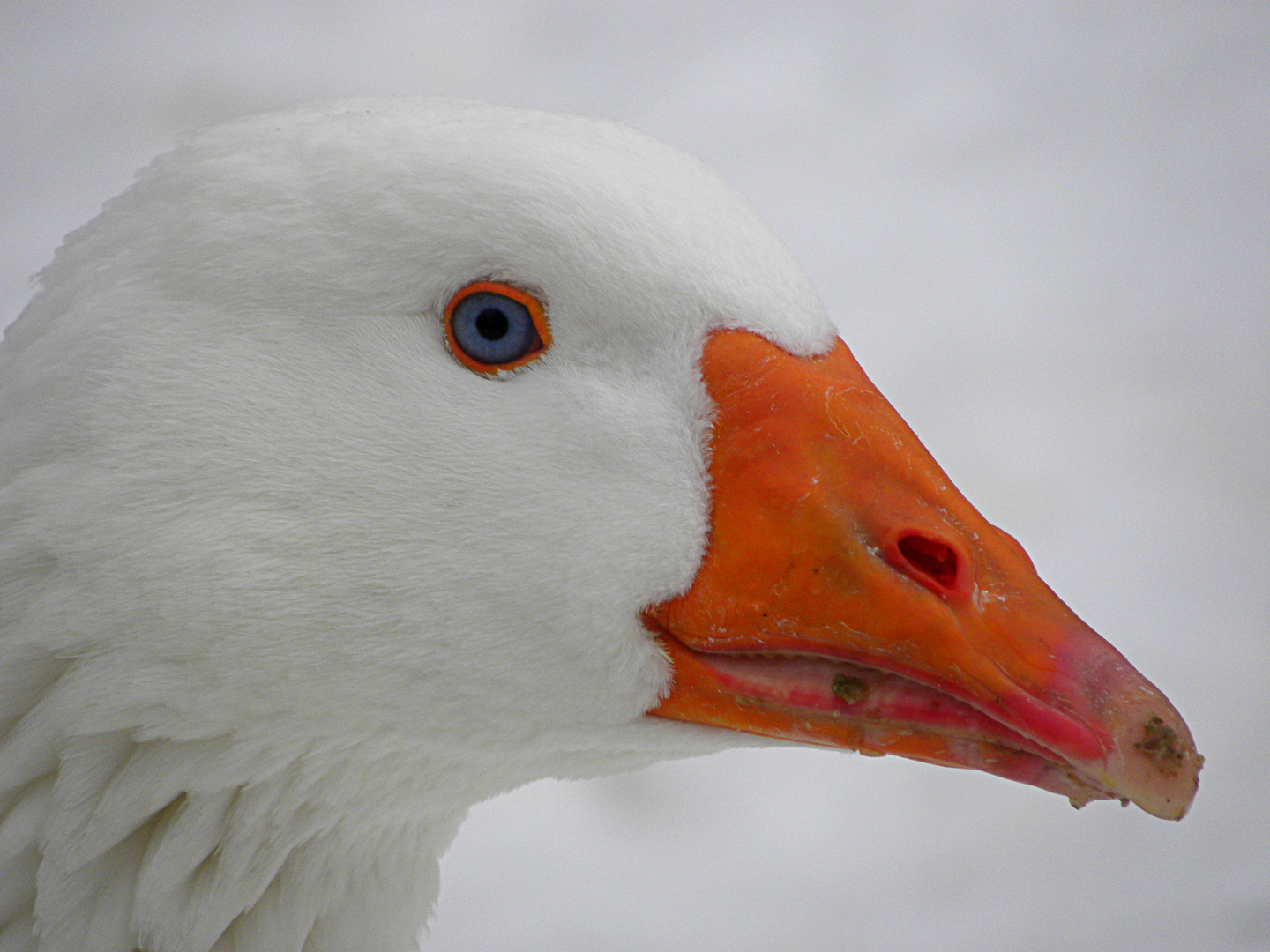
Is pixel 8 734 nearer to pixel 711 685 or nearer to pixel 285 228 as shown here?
pixel 285 228

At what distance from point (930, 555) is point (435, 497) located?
51cm

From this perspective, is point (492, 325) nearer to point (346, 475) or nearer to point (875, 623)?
point (346, 475)

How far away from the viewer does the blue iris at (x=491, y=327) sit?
120 cm

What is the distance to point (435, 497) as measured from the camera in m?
1.19

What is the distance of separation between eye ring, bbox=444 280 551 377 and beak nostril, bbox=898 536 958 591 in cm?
43

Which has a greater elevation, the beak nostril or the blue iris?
the blue iris

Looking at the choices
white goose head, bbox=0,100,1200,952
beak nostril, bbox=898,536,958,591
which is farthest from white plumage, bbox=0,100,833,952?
beak nostril, bbox=898,536,958,591

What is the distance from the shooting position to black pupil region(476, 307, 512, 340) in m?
1.20

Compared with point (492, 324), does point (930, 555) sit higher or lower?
lower

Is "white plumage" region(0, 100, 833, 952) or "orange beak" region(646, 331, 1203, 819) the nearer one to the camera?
"orange beak" region(646, 331, 1203, 819)

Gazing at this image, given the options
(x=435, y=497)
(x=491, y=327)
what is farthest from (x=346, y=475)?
(x=491, y=327)

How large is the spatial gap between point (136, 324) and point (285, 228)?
0.62 ft

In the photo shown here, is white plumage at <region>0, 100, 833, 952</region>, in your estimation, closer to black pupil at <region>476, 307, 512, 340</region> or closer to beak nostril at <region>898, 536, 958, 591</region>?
black pupil at <region>476, 307, 512, 340</region>

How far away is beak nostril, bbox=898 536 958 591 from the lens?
3.72 ft
